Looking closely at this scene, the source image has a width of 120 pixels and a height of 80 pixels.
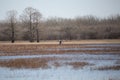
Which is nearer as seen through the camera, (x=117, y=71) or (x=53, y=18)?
(x=117, y=71)

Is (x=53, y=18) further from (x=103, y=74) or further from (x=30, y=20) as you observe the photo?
(x=103, y=74)

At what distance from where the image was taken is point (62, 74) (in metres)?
22.7

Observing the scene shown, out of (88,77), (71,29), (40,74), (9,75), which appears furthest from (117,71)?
(71,29)

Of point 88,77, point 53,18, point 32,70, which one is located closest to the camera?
point 88,77

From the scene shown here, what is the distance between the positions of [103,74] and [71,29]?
86930 mm

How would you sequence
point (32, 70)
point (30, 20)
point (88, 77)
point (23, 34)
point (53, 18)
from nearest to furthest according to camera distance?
point (88, 77) → point (32, 70) → point (30, 20) → point (23, 34) → point (53, 18)

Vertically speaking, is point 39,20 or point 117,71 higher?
point 39,20

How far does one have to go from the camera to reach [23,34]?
10031 centimetres

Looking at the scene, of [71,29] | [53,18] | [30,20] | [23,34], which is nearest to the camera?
[30,20]

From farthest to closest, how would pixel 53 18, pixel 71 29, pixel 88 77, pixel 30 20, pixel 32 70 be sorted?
pixel 53 18 < pixel 71 29 < pixel 30 20 < pixel 32 70 < pixel 88 77

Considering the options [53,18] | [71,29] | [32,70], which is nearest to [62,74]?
[32,70]

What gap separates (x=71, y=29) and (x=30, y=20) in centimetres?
2125

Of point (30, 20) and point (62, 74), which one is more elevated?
point (30, 20)

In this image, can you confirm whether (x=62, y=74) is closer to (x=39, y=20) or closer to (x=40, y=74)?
(x=40, y=74)
